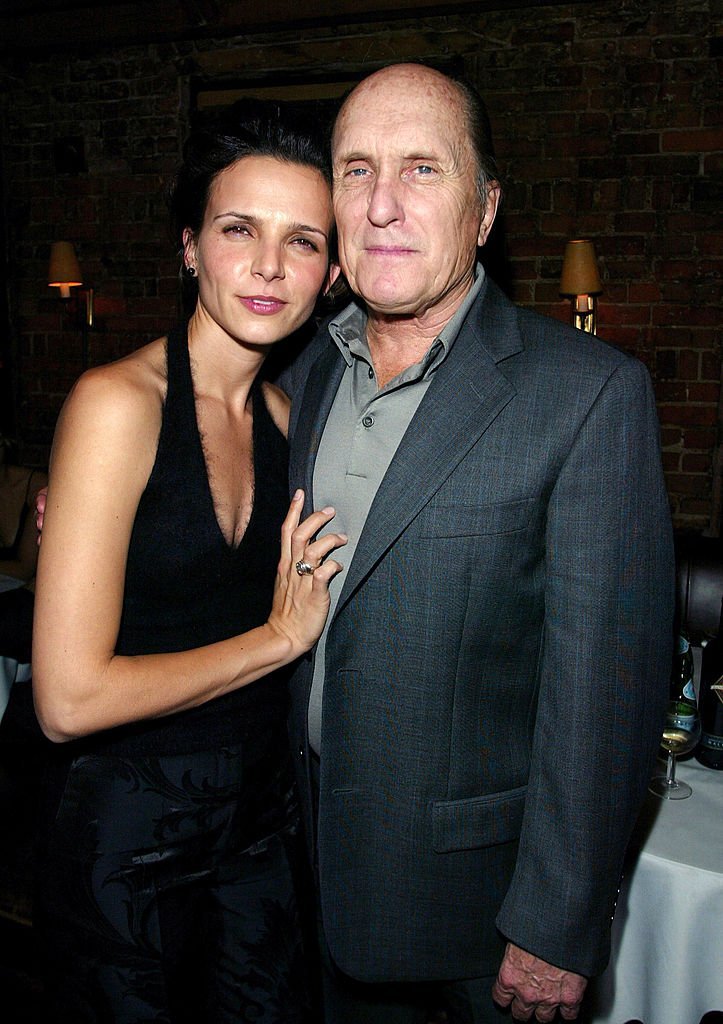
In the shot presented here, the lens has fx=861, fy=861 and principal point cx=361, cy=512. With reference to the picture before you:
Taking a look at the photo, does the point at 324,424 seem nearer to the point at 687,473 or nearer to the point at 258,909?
the point at 258,909

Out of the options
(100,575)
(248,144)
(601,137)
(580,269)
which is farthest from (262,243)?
(601,137)

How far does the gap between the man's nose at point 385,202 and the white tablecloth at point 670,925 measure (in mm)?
1137

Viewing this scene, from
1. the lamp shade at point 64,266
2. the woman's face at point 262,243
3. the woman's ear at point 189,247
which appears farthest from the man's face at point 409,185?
the lamp shade at point 64,266

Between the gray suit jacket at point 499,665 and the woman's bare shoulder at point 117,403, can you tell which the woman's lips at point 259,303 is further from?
the gray suit jacket at point 499,665

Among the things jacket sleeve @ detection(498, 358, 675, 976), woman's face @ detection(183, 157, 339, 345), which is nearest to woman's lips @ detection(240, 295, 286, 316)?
woman's face @ detection(183, 157, 339, 345)

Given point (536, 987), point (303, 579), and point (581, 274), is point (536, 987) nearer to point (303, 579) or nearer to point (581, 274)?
point (303, 579)

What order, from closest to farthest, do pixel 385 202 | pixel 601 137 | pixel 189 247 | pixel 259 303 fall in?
pixel 385 202 → pixel 259 303 → pixel 189 247 → pixel 601 137

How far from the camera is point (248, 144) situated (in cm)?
146

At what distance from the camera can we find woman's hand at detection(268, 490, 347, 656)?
4.47 feet

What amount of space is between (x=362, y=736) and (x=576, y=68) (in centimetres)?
408

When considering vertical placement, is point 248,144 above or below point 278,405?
above

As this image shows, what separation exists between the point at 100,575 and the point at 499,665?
61 cm

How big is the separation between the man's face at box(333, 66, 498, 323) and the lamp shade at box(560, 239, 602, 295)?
9.45 feet

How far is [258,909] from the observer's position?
1.46 metres
